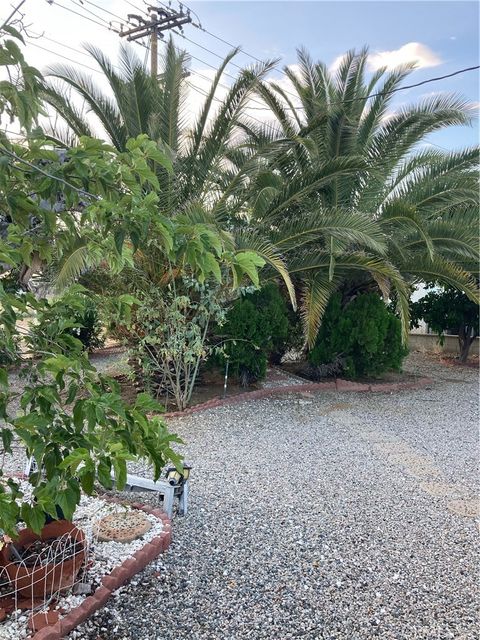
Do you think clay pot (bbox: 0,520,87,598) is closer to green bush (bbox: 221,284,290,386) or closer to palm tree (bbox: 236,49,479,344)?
green bush (bbox: 221,284,290,386)

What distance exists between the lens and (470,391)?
7.85 metres

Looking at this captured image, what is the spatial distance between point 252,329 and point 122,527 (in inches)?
155

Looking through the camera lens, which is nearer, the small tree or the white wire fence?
the white wire fence

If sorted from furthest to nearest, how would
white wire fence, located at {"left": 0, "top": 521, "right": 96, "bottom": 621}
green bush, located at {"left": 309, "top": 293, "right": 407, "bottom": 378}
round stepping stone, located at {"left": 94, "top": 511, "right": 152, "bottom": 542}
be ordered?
green bush, located at {"left": 309, "top": 293, "right": 407, "bottom": 378} → round stepping stone, located at {"left": 94, "top": 511, "right": 152, "bottom": 542} → white wire fence, located at {"left": 0, "top": 521, "right": 96, "bottom": 621}

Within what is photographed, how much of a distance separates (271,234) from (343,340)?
7.41ft

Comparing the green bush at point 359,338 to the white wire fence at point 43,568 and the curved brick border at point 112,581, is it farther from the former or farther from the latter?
the white wire fence at point 43,568

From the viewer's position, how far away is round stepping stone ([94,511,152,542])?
271cm

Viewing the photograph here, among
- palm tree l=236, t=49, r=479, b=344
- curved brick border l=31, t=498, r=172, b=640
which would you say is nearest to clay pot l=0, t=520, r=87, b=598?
curved brick border l=31, t=498, r=172, b=640

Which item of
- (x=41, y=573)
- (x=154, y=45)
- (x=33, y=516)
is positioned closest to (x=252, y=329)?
(x=41, y=573)

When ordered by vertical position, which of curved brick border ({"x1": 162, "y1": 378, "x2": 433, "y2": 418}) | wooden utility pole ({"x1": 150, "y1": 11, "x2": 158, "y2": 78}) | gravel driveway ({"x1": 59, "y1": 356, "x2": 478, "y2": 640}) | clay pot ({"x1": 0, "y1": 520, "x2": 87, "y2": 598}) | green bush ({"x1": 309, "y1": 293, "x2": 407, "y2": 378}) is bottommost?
gravel driveway ({"x1": 59, "y1": 356, "x2": 478, "y2": 640})

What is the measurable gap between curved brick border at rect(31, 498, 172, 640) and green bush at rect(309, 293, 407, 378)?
5.04 m

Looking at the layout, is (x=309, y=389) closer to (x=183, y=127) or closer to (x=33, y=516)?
(x=183, y=127)

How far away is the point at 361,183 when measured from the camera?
726 centimetres

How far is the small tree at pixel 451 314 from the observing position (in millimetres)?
10172
